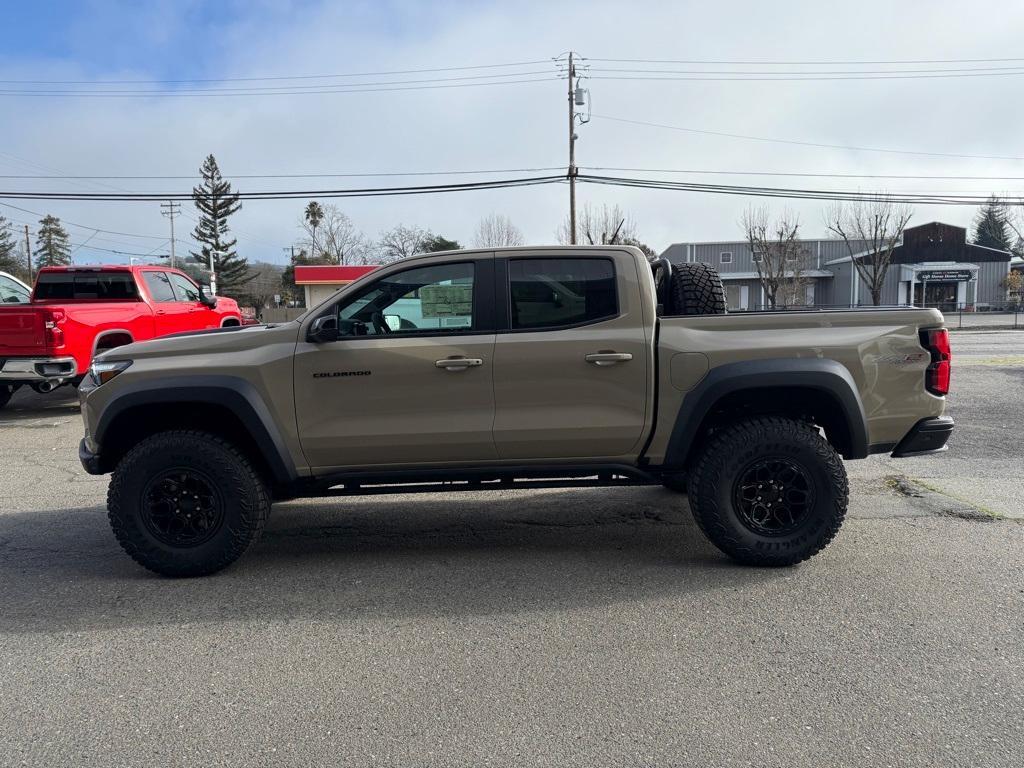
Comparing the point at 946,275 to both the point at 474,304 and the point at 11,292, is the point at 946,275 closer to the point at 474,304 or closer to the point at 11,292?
the point at 11,292

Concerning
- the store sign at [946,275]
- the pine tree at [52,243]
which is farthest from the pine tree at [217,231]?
the store sign at [946,275]

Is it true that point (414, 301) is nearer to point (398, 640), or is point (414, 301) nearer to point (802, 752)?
point (398, 640)

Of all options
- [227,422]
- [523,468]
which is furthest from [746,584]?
[227,422]

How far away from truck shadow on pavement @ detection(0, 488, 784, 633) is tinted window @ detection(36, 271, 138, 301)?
22.2 ft

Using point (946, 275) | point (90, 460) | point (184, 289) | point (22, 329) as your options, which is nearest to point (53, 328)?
point (22, 329)

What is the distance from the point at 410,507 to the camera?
6.19m

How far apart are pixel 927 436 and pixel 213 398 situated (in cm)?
433

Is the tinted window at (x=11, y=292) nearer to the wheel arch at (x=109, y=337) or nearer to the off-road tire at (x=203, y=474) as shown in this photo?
the wheel arch at (x=109, y=337)

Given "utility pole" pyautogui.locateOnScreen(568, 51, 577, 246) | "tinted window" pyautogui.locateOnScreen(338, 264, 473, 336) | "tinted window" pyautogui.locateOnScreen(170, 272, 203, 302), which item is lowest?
"tinted window" pyautogui.locateOnScreen(338, 264, 473, 336)

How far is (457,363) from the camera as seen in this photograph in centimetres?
450

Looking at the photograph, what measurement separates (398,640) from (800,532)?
8.07ft

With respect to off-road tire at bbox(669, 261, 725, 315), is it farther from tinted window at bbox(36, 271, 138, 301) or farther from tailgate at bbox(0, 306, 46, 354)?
tinted window at bbox(36, 271, 138, 301)

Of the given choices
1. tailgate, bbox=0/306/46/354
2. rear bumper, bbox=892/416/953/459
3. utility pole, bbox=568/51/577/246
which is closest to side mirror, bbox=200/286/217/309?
tailgate, bbox=0/306/46/354

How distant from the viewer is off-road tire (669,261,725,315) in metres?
4.88
